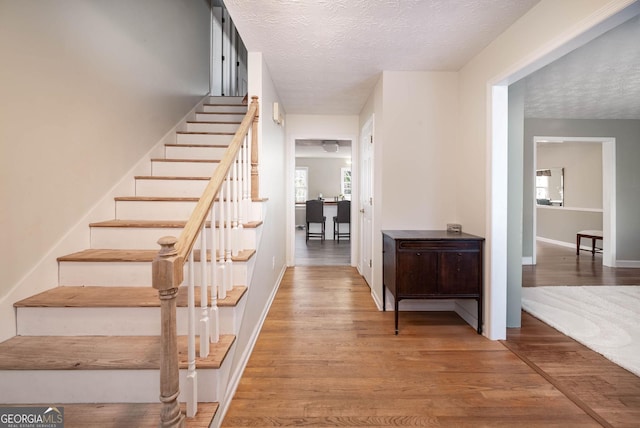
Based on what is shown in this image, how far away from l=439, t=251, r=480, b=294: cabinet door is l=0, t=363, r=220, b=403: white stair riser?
1.88 metres

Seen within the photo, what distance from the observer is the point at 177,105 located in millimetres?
3158

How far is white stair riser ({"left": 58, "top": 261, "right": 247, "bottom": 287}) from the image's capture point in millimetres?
1739

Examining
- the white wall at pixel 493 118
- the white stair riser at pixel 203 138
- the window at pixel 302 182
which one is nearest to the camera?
the white wall at pixel 493 118

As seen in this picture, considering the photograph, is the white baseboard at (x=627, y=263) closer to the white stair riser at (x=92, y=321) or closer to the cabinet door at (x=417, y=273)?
the cabinet door at (x=417, y=273)

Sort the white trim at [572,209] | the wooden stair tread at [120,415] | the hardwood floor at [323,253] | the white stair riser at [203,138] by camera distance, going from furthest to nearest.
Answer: the white trim at [572,209] < the hardwood floor at [323,253] < the white stair riser at [203,138] < the wooden stair tread at [120,415]

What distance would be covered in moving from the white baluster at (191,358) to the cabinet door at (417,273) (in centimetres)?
167

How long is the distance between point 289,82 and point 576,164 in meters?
6.79

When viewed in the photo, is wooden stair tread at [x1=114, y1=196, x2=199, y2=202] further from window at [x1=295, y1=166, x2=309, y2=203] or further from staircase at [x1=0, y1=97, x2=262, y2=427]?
window at [x1=295, y1=166, x2=309, y2=203]

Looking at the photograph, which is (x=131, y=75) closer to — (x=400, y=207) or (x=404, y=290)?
(x=400, y=207)

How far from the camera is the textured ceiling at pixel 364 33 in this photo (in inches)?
74.4

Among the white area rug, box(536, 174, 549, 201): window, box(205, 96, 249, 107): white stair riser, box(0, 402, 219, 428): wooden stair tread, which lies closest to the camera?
box(0, 402, 219, 428): wooden stair tread

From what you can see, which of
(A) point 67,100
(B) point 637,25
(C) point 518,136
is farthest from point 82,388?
(B) point 637,25

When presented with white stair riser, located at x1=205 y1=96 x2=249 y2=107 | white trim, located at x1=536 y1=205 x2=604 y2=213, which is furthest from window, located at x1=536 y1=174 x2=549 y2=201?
white stair riser, located at x1=205 y1=96 x2=249 y2=107

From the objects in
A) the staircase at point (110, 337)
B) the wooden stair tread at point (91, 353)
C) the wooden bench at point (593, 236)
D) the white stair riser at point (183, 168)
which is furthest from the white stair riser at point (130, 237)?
the wooden bench at point (593, 236)
